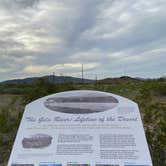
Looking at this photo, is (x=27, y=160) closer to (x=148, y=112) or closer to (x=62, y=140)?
(x=62, y=140)

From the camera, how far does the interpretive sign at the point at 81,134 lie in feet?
12.5

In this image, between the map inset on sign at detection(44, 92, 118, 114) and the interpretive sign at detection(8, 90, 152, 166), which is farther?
the map inset on sign at detection(44, 92, 118, 114)

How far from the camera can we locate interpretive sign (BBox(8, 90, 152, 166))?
3809 mm

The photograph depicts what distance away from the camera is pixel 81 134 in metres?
4.00

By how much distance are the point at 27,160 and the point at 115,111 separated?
123cm

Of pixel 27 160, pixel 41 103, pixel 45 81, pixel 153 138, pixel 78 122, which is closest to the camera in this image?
pixel 27 160

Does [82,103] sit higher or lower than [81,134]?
higher

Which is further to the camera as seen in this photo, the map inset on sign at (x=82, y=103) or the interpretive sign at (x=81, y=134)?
the map inset on sign at (x=82, y=103)

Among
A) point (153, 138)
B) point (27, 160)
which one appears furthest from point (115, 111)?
point (153, 138)

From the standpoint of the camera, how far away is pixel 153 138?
6.34 m

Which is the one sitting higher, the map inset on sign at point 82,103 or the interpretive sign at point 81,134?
the map inset on sign at point 82,103

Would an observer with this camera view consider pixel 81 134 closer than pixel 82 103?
Yes

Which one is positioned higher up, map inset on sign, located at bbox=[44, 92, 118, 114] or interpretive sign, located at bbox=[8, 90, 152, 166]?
map inset on sign, located at bbox=[44, 92, 118, 114]

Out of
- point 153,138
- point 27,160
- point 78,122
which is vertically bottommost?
point 153,138
